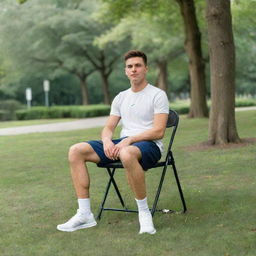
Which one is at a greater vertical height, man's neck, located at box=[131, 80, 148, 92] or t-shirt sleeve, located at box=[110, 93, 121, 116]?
man's neck, located at box=[131, 80, 148, 92]

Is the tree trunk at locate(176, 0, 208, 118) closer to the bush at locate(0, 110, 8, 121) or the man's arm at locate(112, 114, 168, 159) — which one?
the man's arm at locate(112, 114, 168, 159)

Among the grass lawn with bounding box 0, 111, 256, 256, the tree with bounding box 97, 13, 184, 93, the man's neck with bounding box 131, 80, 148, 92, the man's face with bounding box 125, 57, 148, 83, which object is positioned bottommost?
the grass lawn with bounding box 0, 111, 256, 256

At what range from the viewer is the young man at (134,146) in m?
5.34

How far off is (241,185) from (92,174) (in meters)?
2.67

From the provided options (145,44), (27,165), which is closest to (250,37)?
(145,44)

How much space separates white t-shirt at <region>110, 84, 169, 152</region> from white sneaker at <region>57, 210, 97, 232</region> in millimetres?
889

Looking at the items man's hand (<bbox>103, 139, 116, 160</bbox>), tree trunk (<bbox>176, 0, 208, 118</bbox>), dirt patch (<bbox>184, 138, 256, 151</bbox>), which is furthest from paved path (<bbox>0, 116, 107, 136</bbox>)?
man's hand (<bbox>103, 139, 116, 160</bbox>)

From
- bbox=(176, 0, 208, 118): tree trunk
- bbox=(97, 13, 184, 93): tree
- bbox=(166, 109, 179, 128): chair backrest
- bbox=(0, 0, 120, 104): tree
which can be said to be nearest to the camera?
bbox=(166, 109, 179, 128): chair backrest

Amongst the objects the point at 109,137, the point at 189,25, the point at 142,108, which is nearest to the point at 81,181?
the point at 109,137

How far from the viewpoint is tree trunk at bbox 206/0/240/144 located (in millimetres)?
11992

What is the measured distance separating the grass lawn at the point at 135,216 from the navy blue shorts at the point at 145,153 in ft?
1.94

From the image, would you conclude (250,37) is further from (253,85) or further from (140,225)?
(253,85)

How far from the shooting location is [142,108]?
18.7 feet

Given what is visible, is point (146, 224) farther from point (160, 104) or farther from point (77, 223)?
point (160, 104)
